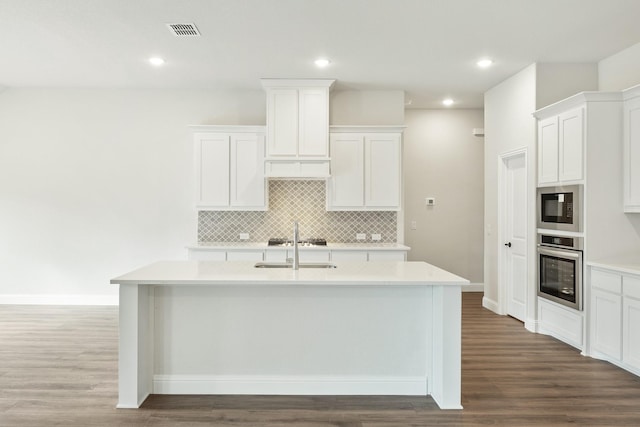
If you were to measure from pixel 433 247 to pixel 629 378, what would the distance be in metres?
3.84

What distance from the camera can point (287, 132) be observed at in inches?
219

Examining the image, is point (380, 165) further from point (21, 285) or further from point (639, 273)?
point (21, 285)

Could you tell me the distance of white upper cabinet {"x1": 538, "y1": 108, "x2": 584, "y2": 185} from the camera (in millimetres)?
4199

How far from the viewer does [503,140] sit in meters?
5.61

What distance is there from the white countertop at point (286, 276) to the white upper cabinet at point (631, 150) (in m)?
2.06

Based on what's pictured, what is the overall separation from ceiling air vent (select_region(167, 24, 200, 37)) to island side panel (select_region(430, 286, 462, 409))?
3039 mm

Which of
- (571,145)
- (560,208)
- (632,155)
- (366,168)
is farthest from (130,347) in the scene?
(632,155)

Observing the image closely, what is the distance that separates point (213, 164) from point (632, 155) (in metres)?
4.39

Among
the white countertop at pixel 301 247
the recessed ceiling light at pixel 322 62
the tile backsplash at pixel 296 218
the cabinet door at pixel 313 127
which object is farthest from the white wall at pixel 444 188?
the recessed ceiling light at pixel 322 62

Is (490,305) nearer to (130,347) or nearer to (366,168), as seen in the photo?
(366,168)

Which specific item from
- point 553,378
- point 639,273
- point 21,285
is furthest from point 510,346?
point 21,285

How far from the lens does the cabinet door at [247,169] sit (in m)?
5.69

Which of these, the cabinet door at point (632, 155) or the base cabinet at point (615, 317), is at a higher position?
the cabinet door at point (632, 155)

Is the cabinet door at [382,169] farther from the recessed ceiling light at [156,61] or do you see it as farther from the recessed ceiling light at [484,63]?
the recessed ceiling light at [156,61]
